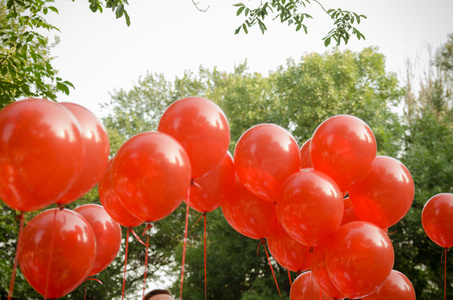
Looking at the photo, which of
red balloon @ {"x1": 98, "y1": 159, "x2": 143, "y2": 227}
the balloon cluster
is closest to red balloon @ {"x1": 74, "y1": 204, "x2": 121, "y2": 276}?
the balloon cluster

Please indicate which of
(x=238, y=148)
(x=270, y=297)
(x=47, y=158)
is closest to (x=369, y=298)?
(x=238, y=148)

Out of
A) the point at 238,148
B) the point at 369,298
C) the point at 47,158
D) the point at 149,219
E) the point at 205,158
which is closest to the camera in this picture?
the point at 47,158

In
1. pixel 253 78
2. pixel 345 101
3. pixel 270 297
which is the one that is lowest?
pixel 270 297

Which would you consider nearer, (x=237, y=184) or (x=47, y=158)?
(x=47, y=158)

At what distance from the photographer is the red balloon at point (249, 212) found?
3480mm

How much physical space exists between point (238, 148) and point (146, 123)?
52.9 ft

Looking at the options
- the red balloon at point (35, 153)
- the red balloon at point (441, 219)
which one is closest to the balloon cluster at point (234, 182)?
the red balloon at point (35, 153)

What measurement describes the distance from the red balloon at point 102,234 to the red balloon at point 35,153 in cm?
157

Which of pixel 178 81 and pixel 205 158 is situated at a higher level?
pixel 178 81

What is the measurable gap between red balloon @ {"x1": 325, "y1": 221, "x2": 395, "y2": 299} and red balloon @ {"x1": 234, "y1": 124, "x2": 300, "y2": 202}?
620mm

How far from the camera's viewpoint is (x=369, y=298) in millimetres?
3898

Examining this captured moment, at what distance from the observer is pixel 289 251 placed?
12.0 feet

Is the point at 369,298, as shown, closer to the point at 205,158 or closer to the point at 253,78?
the point at 205,158

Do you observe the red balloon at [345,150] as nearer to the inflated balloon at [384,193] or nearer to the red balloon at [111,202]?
the inflated balloon at [384,193]
